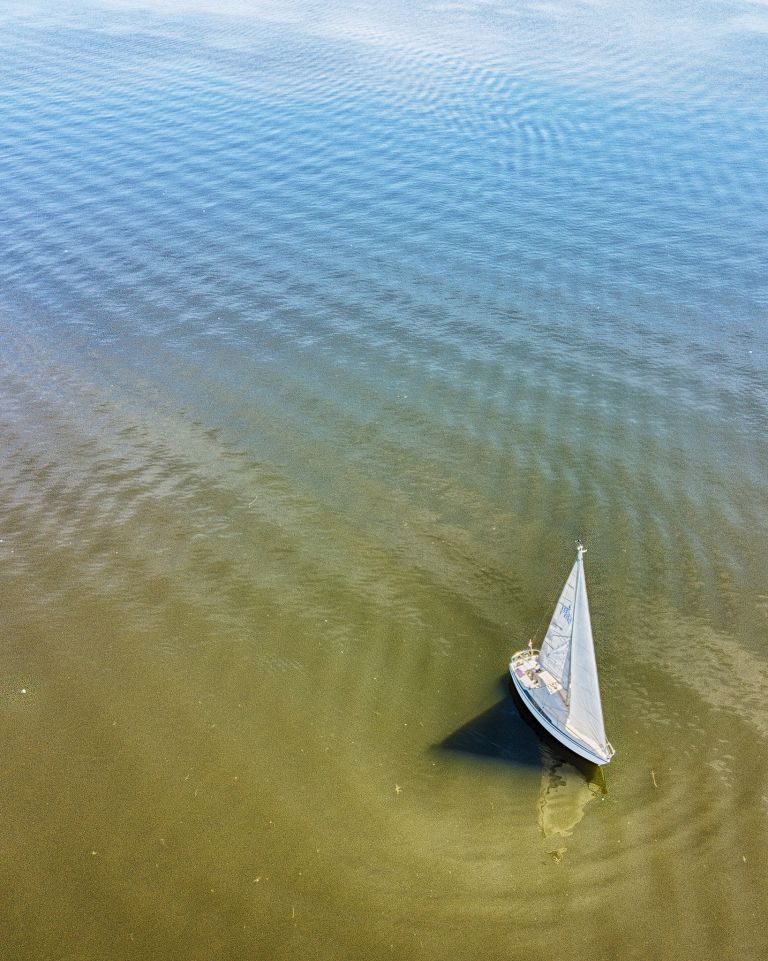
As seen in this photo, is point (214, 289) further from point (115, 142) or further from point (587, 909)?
point (587, 909)

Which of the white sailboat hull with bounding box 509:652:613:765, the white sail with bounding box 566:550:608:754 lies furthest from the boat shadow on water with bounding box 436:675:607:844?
the white sail with bounding box 566:550:608:754

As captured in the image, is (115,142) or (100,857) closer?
(100,857)

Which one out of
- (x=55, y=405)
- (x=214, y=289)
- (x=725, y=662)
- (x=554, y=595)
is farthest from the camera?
(x=214, y=289)

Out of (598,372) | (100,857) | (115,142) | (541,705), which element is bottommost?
(100,857)

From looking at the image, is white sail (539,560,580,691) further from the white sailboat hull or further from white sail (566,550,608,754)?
the white sailboat hull

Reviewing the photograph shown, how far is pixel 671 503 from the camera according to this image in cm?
1905

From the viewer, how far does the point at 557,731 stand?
1425 cm

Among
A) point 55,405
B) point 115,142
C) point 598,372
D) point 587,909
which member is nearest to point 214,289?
point 55,405

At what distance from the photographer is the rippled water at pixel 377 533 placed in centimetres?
1260

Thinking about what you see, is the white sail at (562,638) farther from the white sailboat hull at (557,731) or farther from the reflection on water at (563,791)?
the reflection on water at (563,791)

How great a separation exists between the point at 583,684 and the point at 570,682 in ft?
0.86

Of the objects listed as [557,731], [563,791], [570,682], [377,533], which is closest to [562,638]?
[570,682]

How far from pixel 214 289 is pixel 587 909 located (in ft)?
70.8

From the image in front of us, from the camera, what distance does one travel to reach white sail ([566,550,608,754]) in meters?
13.6
